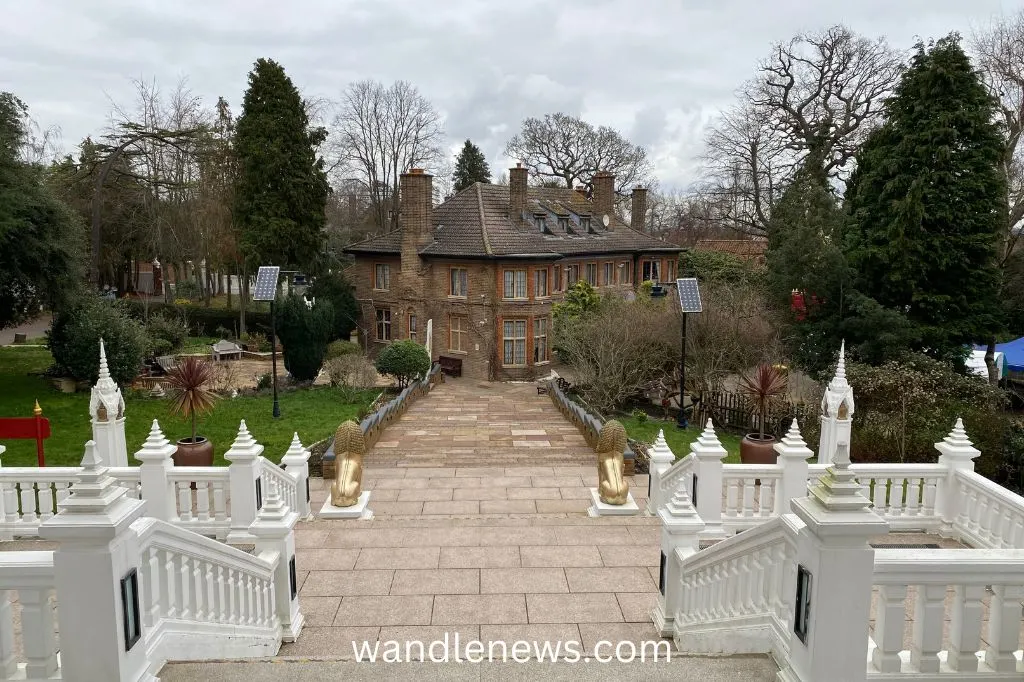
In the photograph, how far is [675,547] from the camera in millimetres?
6281

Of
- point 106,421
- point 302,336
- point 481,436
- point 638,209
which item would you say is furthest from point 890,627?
point 638,209

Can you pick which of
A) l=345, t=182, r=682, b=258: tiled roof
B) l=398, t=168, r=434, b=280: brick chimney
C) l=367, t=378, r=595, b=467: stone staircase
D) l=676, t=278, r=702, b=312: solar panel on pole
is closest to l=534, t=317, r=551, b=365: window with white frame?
l=345, t=182, r=682, b=258: tiled roof

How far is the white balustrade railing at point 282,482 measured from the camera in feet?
30.9

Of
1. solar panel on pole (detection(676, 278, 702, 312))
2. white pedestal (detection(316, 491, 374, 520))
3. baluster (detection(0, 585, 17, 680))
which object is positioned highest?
solar panel on pole (detection(676, 278, 702, 312))

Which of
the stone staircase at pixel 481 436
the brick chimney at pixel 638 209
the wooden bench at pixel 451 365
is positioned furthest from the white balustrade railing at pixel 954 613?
the brick chimney at pixel 638 209

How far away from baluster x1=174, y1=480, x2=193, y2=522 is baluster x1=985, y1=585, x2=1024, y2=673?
8.41 metres

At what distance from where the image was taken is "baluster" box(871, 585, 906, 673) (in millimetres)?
4152

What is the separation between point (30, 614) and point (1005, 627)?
545 centimetres

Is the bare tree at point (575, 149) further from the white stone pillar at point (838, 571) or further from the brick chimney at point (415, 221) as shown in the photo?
the white stone pillar at point (838, 571)

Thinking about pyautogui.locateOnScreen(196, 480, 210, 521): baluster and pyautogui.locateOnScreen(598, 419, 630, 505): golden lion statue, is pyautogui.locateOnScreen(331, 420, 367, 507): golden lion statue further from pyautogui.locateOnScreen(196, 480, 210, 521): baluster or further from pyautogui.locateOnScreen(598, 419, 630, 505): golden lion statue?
pyautogui.locateOnScreen(598, 419, 630, 505): golden lion statue

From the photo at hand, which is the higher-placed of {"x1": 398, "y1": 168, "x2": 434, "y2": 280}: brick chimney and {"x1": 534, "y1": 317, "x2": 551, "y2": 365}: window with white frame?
{"x1": 398, "y1": 168, "x2": 434, "y2": 280}: brick chimney

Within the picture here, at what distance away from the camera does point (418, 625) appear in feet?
21.0

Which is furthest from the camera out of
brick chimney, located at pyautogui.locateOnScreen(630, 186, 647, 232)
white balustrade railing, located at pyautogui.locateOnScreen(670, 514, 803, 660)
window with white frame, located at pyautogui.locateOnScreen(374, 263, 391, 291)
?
brick chimney, located at pyautogui.locateOnScreen(630, 186, 647, 232)

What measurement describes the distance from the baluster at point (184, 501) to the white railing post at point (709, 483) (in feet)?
20.5
